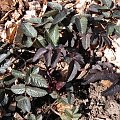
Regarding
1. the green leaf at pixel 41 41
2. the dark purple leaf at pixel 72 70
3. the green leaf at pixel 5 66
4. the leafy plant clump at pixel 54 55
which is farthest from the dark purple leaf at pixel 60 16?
the green leaf at pixel 5 66

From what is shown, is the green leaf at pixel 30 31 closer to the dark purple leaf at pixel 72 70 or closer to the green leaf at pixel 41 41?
the green leaf at pixel 41 41

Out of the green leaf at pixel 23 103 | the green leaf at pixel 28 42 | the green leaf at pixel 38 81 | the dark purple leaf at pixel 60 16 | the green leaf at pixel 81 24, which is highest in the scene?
the dark purple leaf at pixel 60 16

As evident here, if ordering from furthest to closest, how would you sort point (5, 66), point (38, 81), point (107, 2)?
point (107, 2), point (5, 66), point (38, 81)

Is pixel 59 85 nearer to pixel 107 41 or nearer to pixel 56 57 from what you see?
pixel 56 57

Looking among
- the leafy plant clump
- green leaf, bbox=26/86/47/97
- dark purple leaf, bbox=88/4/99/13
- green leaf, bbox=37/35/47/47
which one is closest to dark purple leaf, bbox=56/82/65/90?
the leafy plant clump

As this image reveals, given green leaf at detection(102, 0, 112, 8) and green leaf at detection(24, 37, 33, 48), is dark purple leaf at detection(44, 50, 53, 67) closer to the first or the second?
green leaf at detection(24, 37, 33, 48)

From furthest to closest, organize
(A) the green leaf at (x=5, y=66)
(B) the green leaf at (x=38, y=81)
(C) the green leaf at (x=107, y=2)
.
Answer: (C) the green leaf at (x=107, y=2), (A) the green leaf at (x=5, y=66), (B) the green leaf at (x=38, y=81)

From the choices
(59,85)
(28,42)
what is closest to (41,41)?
(28,42)

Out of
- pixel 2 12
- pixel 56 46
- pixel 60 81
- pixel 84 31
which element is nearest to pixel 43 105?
pixel 60 81
